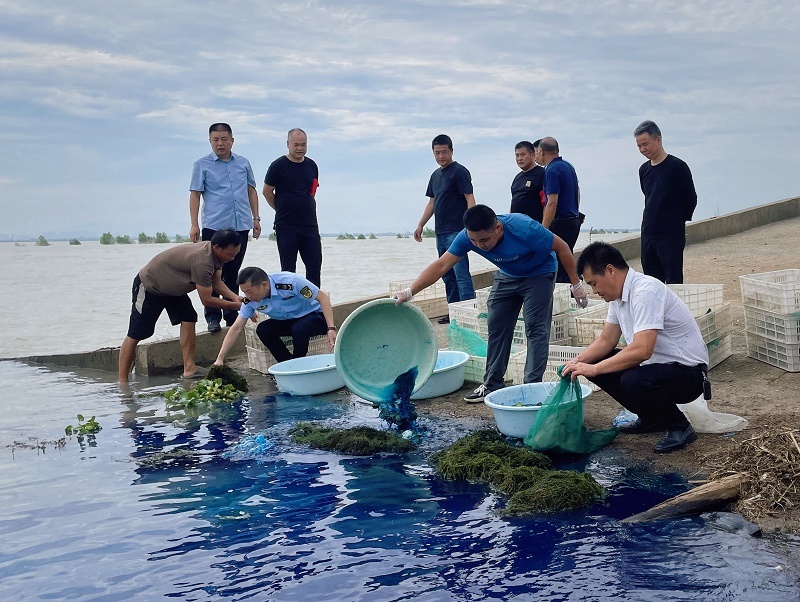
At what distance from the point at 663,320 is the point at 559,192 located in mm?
3838

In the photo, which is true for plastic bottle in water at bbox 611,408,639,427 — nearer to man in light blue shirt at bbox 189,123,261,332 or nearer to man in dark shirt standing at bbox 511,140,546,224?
man in dark shirt standing at bbox 511,140,546,224

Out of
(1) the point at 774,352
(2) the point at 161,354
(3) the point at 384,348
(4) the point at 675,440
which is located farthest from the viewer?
(2) the point at 161,354

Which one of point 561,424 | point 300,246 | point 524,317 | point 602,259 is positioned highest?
point 300,246

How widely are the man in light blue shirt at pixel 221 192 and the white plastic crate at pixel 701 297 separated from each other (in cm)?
471

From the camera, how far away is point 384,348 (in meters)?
6.39

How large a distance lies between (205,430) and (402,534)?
2.83 m

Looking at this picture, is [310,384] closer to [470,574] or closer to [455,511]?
[455,511]

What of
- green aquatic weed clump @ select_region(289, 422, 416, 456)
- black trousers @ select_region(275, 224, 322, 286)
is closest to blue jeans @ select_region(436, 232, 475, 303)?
black trousers @ select_region(275, 224, 322, 286)

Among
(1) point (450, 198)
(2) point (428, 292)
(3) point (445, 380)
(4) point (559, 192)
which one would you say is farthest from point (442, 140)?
(3) point (445, 380)

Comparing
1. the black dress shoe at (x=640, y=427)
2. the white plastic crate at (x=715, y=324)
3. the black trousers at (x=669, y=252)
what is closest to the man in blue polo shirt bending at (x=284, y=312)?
the black dress shoe at (x=640, y=427)

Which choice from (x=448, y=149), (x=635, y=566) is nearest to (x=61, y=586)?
(x=635, y=566)

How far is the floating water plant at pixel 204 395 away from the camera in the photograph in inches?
288

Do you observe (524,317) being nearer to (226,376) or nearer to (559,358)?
(559,358)

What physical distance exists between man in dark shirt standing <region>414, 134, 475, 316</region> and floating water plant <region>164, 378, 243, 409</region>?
3.01 metres
